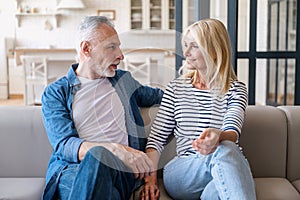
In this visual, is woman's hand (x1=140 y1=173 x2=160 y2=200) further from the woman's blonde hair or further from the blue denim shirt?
the woman's blonde hair

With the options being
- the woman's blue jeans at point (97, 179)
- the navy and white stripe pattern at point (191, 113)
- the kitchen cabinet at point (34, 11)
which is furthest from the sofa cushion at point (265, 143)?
the kitchen cabinet at point (34, 11)

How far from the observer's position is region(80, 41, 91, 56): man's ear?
6.04ft

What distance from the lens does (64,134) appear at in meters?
1.73

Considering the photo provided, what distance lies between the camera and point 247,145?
201 cm

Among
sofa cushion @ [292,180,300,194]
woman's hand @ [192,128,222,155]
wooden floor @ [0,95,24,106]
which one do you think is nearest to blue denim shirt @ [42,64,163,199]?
woman's hand @ [192,128,222,155]

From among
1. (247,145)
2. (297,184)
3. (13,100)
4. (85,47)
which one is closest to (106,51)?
(85,47)

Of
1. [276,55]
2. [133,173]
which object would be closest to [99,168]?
[133,173]

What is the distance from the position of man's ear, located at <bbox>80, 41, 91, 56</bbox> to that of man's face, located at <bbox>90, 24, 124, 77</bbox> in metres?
0.02

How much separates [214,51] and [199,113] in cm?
26

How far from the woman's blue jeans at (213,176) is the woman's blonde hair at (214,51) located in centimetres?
30

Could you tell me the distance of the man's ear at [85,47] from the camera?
184 cm

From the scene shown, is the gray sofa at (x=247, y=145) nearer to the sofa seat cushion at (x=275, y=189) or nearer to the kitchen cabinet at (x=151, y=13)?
the sofa seat cushion at (x=275, y=189)

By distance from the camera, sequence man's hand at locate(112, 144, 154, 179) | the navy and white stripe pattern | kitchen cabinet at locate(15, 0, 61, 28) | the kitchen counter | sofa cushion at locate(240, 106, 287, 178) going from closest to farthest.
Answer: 1. man's hand at locate(112, 144, 154, 179)
2. the navy and white stripe pattern
3. sofa cushion at locate(240, 106, 287, 178)
4. the kitchen counter
5. kitchen cabinet at locate(15, 0, 61, 28)

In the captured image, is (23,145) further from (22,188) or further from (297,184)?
(297,184)
